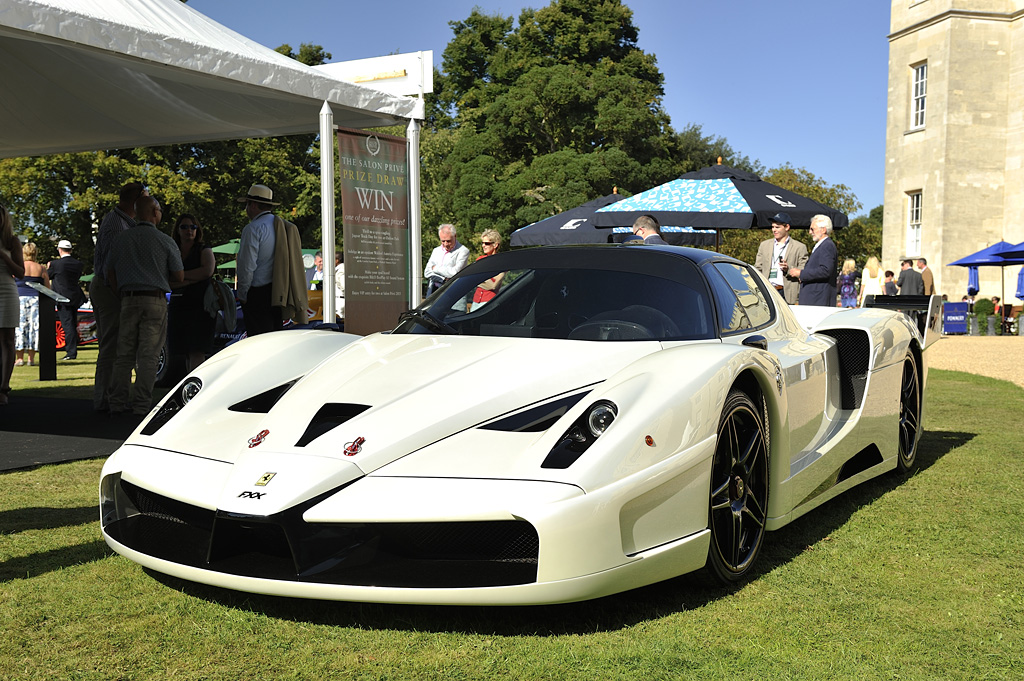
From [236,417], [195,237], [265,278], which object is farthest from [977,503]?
[195,237]

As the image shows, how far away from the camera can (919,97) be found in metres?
36.1

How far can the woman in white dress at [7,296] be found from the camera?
28.9ft

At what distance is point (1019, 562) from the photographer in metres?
4.02

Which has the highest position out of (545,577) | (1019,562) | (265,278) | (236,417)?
(265,278)

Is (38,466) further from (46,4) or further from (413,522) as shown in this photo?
(413,522)

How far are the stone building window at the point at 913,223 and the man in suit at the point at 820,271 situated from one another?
28154mm

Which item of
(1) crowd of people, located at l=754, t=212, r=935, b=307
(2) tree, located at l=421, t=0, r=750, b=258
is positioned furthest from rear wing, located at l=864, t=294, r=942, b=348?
(2) tree, located at l=421, t=0, r=750, b=258

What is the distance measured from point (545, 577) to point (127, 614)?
1402 mm

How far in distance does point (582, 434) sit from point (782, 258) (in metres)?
8.52

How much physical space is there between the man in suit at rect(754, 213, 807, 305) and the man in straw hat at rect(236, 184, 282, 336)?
5331mm

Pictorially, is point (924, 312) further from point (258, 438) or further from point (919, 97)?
point (919, 97)

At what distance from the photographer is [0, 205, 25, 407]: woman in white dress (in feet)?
28.9

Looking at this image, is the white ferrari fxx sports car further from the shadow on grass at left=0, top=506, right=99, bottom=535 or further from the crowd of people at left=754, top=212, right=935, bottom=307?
the crowd of people at left=754, top=212, right=935, bottom=307

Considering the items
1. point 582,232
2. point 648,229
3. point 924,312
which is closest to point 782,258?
point 648,229
